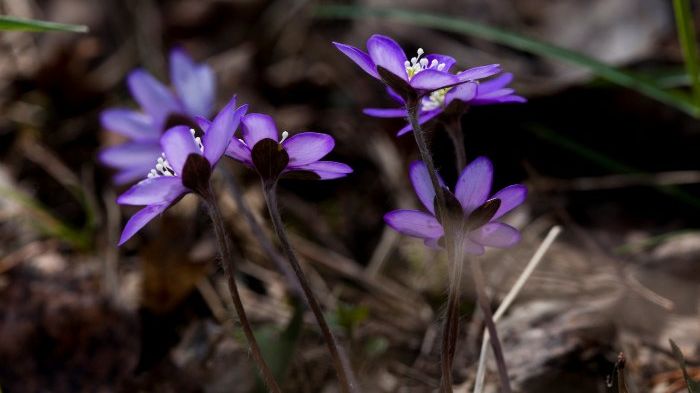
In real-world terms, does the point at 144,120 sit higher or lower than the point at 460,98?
higher

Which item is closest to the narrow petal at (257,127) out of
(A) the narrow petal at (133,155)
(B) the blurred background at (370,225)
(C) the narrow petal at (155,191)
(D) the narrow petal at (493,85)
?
(C) the narrow petal at (155,191)

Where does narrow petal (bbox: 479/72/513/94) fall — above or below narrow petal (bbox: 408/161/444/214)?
above

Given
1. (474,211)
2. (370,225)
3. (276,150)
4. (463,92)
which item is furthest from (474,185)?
(370,225)

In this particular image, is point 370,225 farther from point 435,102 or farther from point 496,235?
point 496,235

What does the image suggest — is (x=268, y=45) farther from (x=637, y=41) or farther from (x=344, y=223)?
(x=637, y=41)

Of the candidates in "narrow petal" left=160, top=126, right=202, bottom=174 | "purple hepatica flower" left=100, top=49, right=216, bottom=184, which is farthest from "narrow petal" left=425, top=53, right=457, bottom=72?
"purple hepatica flower" left=100, top=49, right=216, bottom=184

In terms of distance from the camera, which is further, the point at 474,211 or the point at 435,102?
the point at 435,102

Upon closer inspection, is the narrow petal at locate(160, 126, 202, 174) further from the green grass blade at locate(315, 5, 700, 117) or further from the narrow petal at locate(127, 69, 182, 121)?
the green grass blade at locate(315, 5, 700, 117)
